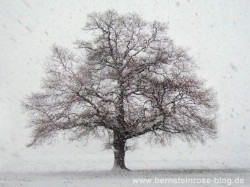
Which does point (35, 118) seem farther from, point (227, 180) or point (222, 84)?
point (222, 84)

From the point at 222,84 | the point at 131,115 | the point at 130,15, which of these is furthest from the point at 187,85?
the point at 222,84

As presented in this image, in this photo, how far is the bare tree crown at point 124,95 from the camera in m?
39.3

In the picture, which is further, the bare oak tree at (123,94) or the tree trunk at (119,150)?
the tree trunk at (119,150)

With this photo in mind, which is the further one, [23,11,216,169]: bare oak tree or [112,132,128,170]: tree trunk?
[112,132,128,170]: tree trunk

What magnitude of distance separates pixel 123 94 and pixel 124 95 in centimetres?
11

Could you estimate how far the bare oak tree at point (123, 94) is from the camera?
129 feet

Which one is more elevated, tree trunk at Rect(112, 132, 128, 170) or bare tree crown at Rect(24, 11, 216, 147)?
bare tree crown at Rect(24, 11, 216, 147)

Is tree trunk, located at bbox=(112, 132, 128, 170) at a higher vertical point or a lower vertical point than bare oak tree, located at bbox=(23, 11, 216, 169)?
lower

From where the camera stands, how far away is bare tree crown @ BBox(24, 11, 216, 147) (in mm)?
39344

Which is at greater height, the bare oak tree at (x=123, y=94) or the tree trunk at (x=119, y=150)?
the bare oak tree at (x=123, y=94)

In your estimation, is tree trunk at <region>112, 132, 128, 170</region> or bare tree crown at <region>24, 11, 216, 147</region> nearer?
bare tree crown at <region>24, 11, 216, 147</region>

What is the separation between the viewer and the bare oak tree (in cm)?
3934

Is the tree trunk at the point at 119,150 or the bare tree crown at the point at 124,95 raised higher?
the bare tree crown at the point at 124,95

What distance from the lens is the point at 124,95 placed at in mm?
39938
